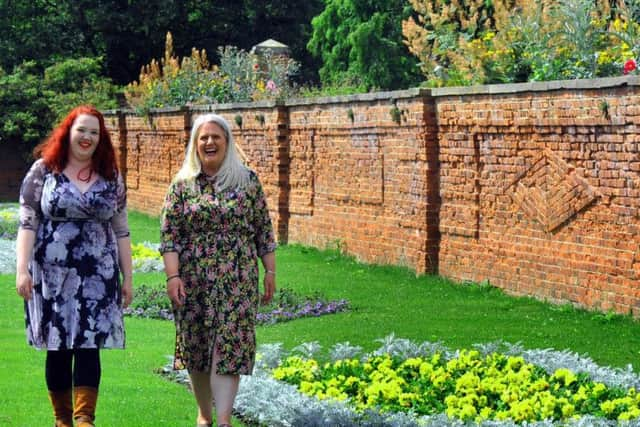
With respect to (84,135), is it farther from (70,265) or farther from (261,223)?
(261,223)

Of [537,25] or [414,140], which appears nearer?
[537,25]

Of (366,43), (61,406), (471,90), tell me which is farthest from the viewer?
(366,43)

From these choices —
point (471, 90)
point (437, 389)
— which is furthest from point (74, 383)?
point (471, 90)

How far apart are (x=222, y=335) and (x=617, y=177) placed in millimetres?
5950

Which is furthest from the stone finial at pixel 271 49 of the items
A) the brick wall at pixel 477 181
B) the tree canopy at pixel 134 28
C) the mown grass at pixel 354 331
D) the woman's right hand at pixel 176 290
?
the woman's right hand at pixel 176 290

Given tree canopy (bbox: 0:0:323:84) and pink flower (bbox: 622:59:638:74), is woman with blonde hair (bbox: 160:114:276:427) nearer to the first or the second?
pink flower (bbox: 622:59:638:74)

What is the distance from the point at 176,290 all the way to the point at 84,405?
830 mm

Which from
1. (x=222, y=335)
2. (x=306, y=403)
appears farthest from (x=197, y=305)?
(x=306, y=403)

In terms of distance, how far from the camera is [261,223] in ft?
28.1

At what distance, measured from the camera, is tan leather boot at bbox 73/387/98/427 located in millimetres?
8023

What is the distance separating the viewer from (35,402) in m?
9.39

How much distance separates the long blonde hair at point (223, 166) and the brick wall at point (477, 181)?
5.20m

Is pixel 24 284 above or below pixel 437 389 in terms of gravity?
above

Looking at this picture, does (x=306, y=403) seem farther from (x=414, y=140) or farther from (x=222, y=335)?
(x=414, y=140)
